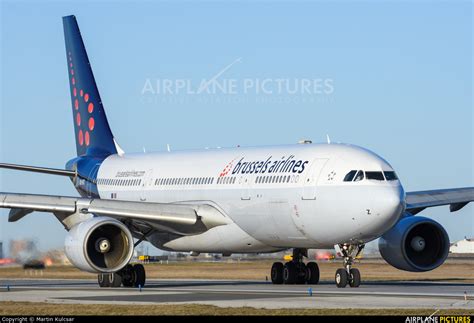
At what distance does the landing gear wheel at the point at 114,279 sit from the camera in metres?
36.4

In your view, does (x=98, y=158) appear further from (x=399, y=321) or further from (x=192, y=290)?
(x=399, y=321)

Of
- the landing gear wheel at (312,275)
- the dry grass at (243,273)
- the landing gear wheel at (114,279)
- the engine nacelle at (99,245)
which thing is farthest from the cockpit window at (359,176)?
the dry grass at (243,273)

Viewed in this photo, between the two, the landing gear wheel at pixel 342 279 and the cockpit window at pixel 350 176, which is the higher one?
the cockpit window at pixel 350 176

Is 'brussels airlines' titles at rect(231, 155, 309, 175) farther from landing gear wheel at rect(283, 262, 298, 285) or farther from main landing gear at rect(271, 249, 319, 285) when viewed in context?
landing gear wheel at rect(283, 262, 298, 285)

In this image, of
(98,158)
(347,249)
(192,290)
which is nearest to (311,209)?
(347,249)

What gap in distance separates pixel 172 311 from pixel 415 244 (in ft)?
47.8

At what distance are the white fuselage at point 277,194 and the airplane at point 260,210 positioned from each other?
4cm

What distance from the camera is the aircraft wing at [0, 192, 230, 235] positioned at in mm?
35094

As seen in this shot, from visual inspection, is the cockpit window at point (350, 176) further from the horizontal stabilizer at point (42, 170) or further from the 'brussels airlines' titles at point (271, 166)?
the horizontal stabilizer at point (42, 170)

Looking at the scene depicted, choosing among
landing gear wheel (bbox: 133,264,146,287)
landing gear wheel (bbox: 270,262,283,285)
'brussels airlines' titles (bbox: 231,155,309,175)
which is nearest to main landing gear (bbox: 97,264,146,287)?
landing gear wheel (bbox: 133,264,146,287)

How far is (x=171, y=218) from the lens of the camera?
3647 centimetres

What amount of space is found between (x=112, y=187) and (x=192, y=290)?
11.6 meters

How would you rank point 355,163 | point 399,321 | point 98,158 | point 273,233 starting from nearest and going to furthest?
point 399,321 → point 355,163 → point 273,233 → point 98,158

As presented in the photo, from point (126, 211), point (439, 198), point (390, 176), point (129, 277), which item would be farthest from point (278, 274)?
point (390, 176)
